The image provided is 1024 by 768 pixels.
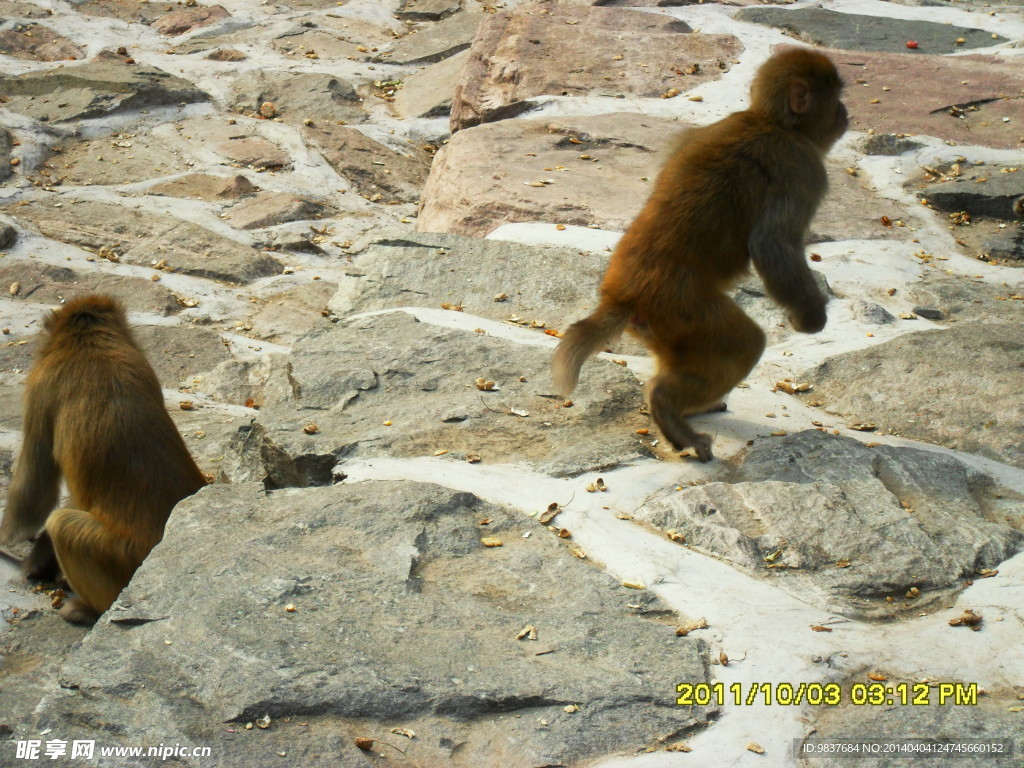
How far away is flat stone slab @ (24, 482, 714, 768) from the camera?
278cm

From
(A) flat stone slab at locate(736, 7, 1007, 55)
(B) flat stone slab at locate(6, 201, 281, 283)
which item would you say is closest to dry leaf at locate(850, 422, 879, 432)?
(B) flat stone slab at locate(6, 201, 281, 283)

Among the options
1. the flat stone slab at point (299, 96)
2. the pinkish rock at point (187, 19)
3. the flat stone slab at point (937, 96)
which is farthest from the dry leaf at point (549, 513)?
the pinkish rock at point (187, 19)

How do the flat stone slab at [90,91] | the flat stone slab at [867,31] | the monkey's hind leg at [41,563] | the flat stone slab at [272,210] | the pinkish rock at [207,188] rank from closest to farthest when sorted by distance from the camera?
the monkey's hind leg at [41,563], the flat stone slab at [272,210], the pinkish rock at [207,188], the flat stone slab at [90,91], the flat stone slab at [867,31]

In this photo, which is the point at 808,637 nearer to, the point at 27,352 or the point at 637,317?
the point at 637,317

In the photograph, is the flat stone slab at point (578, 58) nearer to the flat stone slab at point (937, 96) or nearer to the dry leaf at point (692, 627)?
the flat stone slab at point (937, 96)

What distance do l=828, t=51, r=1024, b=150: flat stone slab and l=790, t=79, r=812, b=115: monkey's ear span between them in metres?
3.06

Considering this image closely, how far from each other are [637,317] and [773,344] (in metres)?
1.38

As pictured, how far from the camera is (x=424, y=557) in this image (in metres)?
3.60

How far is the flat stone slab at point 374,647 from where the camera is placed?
9.12 feet

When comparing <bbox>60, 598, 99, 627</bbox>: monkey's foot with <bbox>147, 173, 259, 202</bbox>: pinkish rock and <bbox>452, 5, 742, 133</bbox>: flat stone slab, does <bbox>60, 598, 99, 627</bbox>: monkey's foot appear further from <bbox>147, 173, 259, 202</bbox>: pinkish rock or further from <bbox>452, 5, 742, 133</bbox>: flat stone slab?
<bbox>452, 5, 742, 133</bbox>: flat stone slab

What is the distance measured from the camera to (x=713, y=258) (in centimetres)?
436

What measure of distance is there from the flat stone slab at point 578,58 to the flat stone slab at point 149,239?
2.33 metres

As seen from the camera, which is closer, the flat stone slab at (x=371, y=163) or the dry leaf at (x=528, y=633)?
the dry leaf at (x=528, y=633)
